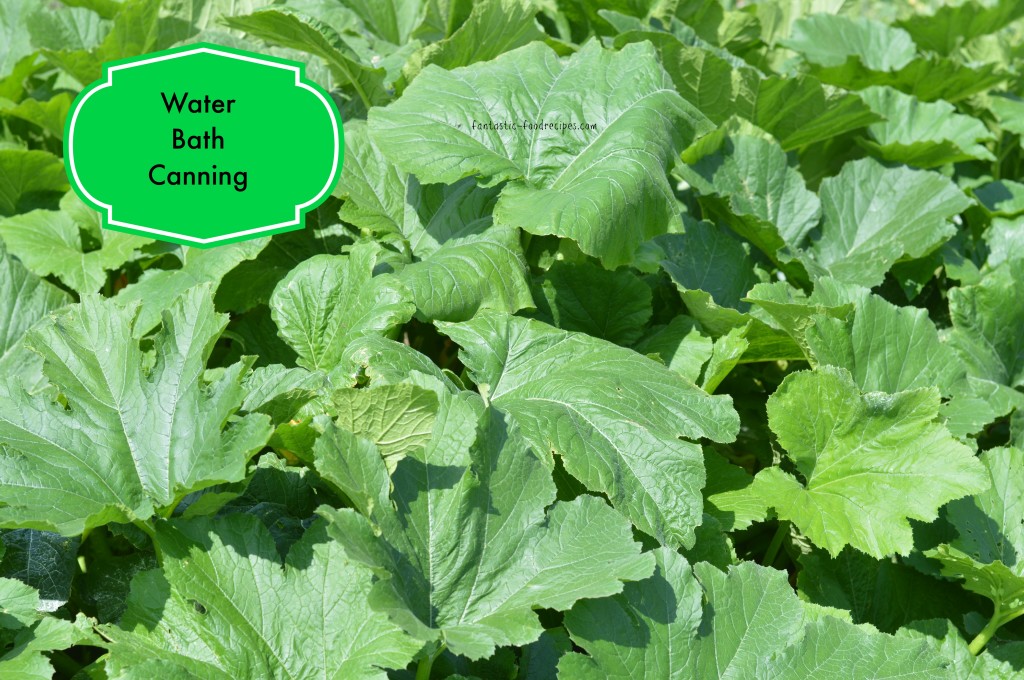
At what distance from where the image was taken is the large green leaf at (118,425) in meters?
1.99

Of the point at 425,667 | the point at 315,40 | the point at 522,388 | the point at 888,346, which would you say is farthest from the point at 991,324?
the point at 315,40

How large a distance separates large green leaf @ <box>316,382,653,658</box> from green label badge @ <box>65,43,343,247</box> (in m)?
1.06

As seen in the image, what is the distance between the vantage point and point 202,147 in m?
2.79

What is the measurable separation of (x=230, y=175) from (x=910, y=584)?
82.3 inches

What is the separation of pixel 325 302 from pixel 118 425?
0.65 m

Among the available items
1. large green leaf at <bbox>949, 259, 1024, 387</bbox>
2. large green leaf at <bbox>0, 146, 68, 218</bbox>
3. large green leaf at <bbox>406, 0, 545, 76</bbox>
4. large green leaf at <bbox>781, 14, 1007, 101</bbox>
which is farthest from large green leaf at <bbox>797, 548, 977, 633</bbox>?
large green leaf at <bbox>0, 146, 68, 218</bbox>

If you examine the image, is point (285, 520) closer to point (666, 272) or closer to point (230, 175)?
point (230, 175)

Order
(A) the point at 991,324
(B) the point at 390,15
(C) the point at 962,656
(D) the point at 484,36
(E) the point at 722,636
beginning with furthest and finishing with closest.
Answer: (B) the point at 390,15 < (D) the point at 484,36 < (A) the point at 991,324 < (C) the point at 962,656 < (E) the point at 722,636

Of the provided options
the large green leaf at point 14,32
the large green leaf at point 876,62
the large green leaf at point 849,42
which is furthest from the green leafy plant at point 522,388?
the large green leaf at point 849,42

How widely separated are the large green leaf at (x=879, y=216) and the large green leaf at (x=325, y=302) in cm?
146

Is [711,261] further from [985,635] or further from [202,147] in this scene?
[202,147]

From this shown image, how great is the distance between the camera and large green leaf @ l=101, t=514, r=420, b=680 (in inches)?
73.9

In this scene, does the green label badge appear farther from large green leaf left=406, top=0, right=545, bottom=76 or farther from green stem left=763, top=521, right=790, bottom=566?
green stem left=763, top=521, right=790, bottom=566

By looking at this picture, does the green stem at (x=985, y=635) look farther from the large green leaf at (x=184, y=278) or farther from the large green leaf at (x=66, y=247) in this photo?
the large green leaf at (x=66, y=247)
